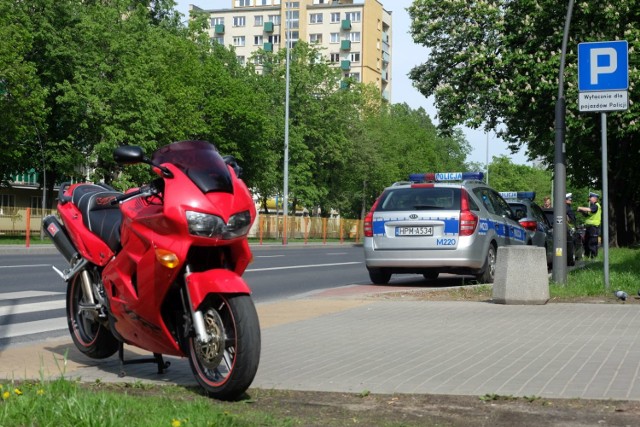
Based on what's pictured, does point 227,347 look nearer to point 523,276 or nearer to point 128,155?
point 128,155

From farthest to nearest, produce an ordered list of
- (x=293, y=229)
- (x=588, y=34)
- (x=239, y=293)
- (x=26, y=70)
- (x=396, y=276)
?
1. (x=293, y=229)
2. (x=26, y=70)
3. (x=588, y=34)
4. (x=396, y=276)
5. (x=239, y=293)

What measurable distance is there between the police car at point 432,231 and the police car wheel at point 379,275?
2 centimetres

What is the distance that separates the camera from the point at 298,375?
7.21m

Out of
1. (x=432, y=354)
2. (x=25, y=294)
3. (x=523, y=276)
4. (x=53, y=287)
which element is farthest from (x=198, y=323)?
(x=53, y=287)

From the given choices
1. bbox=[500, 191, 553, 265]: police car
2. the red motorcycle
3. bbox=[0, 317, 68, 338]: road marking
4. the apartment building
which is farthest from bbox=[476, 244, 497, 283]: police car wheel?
the apartment building

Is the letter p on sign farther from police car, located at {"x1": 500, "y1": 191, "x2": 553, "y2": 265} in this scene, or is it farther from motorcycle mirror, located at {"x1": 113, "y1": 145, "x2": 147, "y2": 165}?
motorcycle mirror, located at {"x1": 113, "y1": 145, "x2": 147, "y2": 165}

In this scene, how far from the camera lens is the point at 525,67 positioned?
2830 centimetres

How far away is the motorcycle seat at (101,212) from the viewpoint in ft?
23.3

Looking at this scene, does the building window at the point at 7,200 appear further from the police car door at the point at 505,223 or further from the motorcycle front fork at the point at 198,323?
the motorcycle front fork at the point at 198,323

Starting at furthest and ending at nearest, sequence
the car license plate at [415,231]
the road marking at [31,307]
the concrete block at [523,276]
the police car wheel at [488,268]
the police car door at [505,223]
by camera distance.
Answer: the police car door at [505,223], the police car wheel at [488,268], the car license plate at [415,231], the concrete block at [523,276], the road marking at [31,307]

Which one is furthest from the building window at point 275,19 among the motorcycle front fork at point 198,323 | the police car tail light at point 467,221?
the motorcycle front fork at point 198,323

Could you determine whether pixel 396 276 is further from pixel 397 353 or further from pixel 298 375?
pixel 298 375

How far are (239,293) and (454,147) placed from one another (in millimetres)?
130677

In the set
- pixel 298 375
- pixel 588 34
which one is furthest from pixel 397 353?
pixel 588 34
